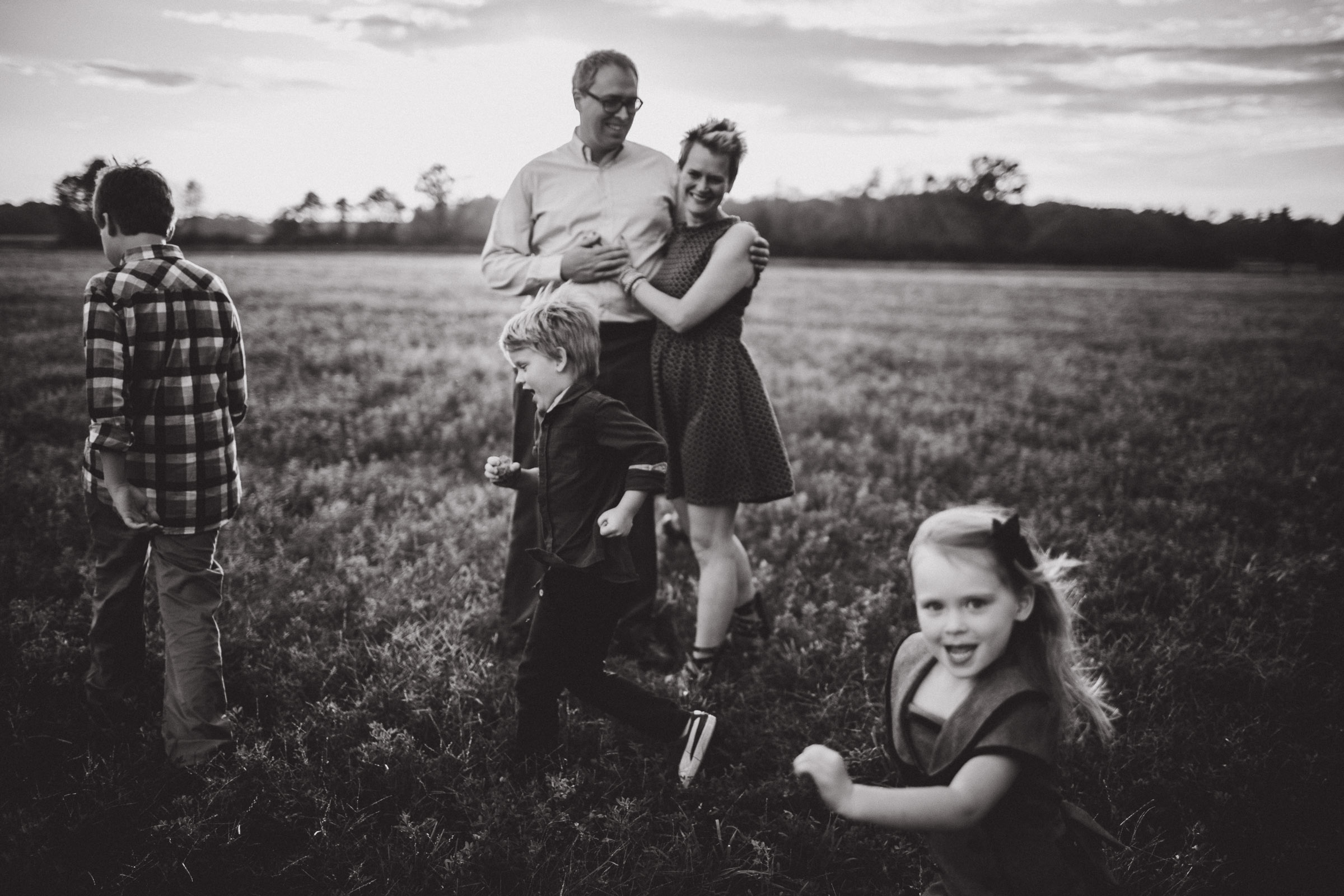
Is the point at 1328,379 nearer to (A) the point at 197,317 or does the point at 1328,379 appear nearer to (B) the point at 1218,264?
(A) the point at 197,317

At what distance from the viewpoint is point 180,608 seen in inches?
119

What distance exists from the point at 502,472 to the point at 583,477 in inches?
15.2

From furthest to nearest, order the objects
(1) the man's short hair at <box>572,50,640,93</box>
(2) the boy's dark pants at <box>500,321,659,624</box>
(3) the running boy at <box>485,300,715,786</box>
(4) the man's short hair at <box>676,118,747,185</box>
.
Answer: (2) the boy's dark pants at <box>500,321,659,624</box>, (1) the man's short hair at <box>572,50,640,93</box>, (4) the man's short hair at <box>676,118,747,185</box>, (3) the running boy at <box>485,300,715,786</box>

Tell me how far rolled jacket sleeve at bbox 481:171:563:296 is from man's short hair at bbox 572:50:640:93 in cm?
52

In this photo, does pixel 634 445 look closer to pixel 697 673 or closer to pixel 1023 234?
pixel 697 673

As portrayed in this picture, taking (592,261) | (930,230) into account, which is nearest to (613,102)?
(592,261)

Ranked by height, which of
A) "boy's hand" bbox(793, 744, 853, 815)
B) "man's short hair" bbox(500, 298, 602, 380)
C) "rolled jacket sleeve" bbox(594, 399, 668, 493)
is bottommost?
"boy's hand" bbox(793, 744, 853, 815)

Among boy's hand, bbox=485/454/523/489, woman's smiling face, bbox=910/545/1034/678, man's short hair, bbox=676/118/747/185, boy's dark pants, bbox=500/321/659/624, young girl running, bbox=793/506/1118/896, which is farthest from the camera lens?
boy's dark pants, bbox=500/321/659/624

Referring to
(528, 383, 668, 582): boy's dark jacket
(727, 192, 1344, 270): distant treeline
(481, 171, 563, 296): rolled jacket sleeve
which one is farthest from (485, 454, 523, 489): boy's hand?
(727, 192, 1344, 270): distant treeline

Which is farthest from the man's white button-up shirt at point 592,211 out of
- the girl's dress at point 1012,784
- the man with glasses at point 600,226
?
the girl's dress at point 1012,784

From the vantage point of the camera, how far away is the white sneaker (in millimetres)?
2975

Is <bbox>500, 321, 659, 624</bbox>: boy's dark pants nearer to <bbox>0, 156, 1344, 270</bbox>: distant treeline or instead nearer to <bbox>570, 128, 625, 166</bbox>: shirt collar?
<bbox>570, 128, 625, 166</bbox>: shirt collar

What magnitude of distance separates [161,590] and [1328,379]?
13748 mm

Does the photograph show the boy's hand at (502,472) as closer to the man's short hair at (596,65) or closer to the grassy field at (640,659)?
the grassy field at (640,659)
